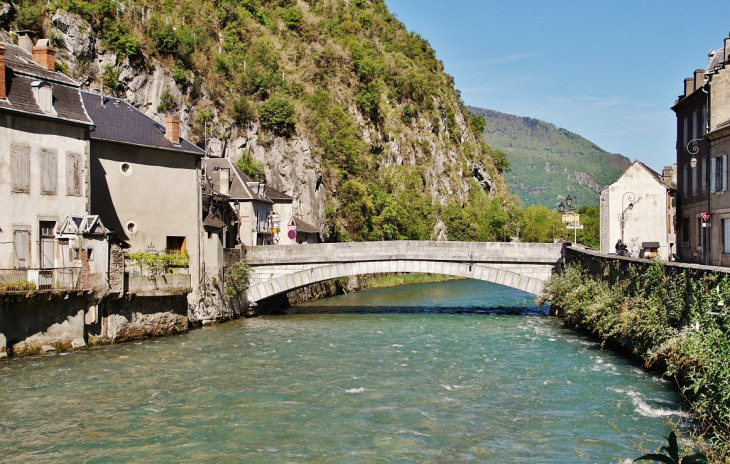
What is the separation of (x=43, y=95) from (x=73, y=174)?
9.38ft

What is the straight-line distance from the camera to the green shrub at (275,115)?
55.0 meters

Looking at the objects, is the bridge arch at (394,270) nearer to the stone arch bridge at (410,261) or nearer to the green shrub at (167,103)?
the stone arch bridge at (410,261)

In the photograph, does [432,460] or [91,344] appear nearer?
[432,460]

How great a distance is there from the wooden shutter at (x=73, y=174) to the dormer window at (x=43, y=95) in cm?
168

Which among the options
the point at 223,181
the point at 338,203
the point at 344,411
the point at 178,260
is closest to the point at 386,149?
the point at 338,203

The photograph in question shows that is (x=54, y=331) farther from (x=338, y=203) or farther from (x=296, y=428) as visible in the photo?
(x=338, y=203)

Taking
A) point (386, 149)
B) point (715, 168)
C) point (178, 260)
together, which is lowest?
point (178, 260)

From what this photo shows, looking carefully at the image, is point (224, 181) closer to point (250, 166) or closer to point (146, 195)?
point (146, 195)

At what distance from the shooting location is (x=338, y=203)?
199 ft

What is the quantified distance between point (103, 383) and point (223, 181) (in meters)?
21.4

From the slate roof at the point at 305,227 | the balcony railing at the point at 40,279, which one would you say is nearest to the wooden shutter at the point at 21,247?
the balcony railing at the point at 40,279

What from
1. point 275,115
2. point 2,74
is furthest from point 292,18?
point 2,74

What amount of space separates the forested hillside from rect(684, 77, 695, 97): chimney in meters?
30.2

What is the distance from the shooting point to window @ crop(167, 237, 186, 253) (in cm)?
3067
